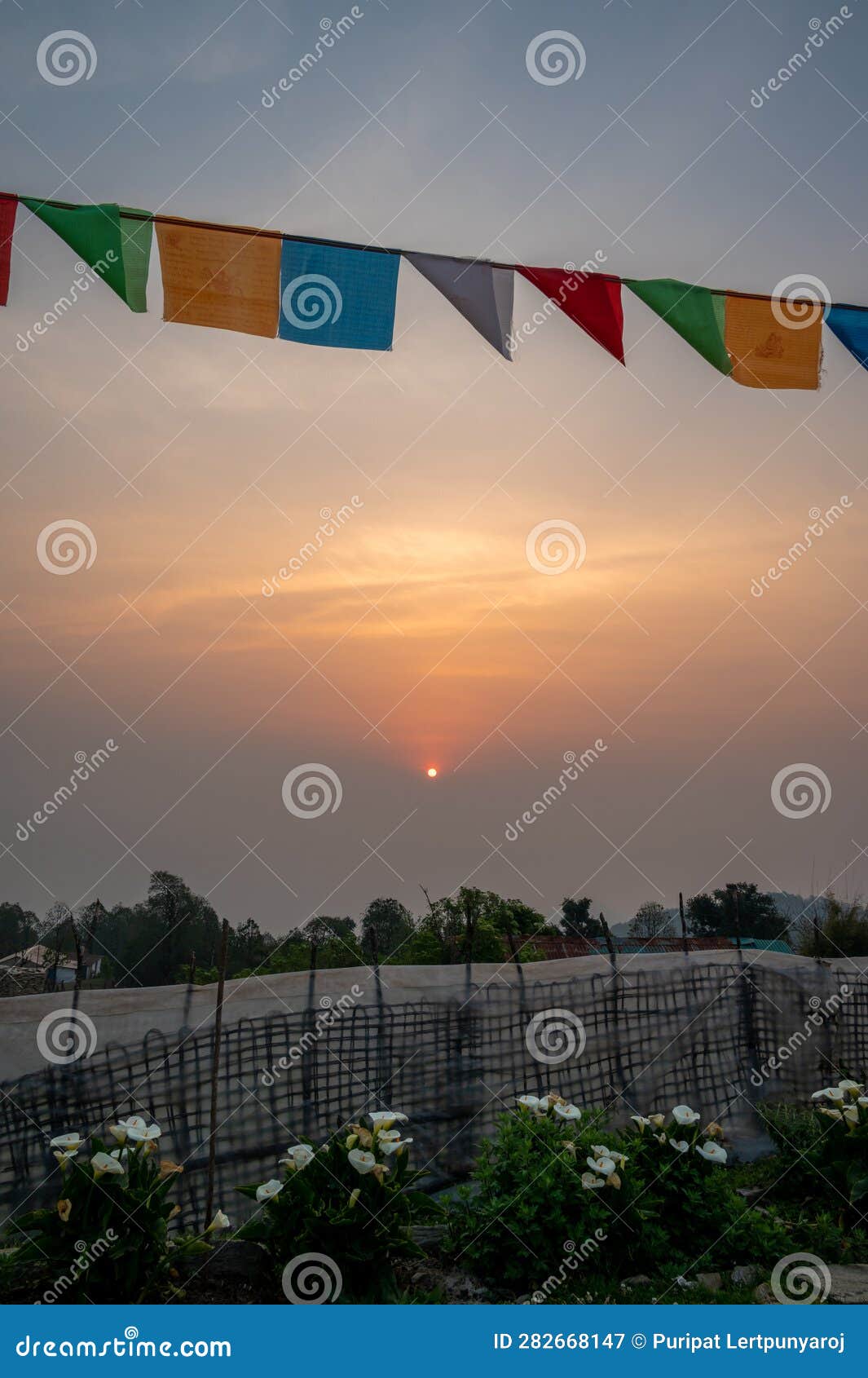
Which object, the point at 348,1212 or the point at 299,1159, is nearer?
the point at 348,1212

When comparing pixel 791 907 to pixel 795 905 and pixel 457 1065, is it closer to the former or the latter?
pixel 795 905

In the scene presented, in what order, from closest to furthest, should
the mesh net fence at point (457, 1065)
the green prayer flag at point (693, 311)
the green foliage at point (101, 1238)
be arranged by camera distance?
the green foliage at point (101, 1238) → the green prayer flag at point (693, 311) → the mesh net fence at point (457, 1065)

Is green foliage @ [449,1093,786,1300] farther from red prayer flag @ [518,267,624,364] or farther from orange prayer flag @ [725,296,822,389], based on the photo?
orange prayer flag @ [725,296,822,389]

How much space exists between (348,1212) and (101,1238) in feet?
3.29

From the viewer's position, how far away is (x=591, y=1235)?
4664 millimetres

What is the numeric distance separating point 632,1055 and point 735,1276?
3.06m

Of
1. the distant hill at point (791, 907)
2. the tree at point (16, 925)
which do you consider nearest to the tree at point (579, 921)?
the distant hill at point (791, 907)

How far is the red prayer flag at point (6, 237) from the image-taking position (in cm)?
485

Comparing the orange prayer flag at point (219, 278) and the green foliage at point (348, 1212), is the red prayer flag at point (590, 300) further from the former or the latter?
the green foliage at point (348, 1212)

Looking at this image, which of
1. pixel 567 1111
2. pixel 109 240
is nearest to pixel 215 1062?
Answer: pixel 567 1111

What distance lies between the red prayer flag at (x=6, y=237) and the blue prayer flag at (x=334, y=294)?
1.31m

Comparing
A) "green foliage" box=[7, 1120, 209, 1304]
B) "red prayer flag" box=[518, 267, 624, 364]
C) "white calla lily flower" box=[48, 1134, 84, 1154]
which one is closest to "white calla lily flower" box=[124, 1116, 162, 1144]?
"green foliage" box=[7, 1120, 209, 1304]

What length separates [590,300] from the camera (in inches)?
215

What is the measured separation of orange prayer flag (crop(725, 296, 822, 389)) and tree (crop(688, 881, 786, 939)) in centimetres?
467
